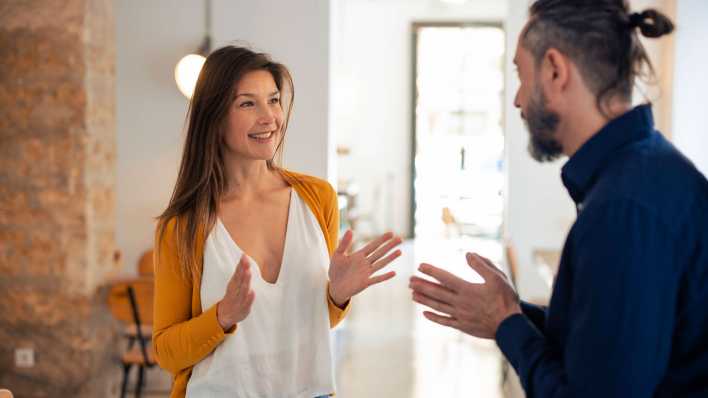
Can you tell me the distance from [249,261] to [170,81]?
3.22 m

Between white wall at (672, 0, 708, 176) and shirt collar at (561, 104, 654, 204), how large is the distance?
3.67 meters

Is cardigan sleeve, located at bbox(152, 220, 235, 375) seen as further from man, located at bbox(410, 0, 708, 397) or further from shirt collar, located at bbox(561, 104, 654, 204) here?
shirt collar, located at bbox(561, 104, 654, 204)

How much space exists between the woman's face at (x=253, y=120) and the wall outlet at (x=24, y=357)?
9.96 ft

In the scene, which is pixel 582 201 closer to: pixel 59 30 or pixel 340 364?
pixel 59 30

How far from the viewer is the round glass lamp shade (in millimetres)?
4293

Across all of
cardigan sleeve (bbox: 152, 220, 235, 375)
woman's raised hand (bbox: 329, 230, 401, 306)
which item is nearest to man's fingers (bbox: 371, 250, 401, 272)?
woman's raised hand (bbox: 329, 230, 401, 306)

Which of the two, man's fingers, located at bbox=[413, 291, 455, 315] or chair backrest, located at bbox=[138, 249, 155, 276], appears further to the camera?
chair backrest, located at bbox=[138, 249, 155, 276]

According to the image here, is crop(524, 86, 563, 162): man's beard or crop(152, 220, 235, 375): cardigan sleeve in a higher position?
crop(524, 86, 563, 162): man's beard

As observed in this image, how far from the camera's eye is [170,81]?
15.0 feet

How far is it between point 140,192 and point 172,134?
1.39 ft

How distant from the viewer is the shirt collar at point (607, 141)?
110 centimetres

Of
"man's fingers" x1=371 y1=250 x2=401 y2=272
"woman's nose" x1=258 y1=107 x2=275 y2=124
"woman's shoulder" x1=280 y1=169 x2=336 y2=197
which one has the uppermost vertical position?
"woman's nose" x1=258 y1=107 x2=275 y2=124

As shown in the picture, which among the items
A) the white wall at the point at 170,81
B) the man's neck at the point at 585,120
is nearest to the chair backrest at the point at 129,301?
the white wall at the point at 170,81

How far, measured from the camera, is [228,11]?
14.7 ft
